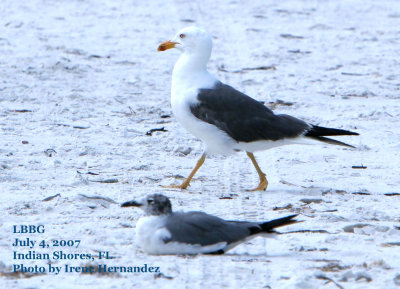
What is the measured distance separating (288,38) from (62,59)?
2.78 metres

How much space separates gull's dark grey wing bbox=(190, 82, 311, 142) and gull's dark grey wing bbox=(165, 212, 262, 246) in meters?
1.55

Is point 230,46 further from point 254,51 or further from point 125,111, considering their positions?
point 125,111

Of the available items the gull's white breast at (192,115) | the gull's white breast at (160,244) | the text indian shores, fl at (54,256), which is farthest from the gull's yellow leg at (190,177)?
the gull's white breast at (160,244)

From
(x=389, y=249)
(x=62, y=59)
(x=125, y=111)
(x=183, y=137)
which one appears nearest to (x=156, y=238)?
(x=389, y=249)

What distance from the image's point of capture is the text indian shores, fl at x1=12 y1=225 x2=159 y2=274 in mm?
4246

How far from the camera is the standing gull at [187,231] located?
454 centimetres

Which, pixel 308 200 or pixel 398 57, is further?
pixel 398 57

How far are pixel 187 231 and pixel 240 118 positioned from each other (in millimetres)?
1771

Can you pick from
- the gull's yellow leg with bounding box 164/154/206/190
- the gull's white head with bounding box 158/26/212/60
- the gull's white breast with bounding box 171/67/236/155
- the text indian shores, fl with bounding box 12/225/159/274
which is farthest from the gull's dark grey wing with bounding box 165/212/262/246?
the gull's white head with bounding box 158/26/212/60

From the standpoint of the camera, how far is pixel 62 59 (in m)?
9.53

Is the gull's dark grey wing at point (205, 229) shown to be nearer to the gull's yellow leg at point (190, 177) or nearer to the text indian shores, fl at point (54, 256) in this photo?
the text indian shores, fl at point (54, 256)

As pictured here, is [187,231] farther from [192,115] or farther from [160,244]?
[192,115]

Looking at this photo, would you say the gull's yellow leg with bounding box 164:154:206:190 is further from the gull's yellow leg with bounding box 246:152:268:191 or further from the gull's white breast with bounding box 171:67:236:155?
the gull's yellow leg with bounding box 246:152:268:191

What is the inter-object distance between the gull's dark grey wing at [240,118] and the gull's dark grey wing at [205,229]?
1.55 meters
